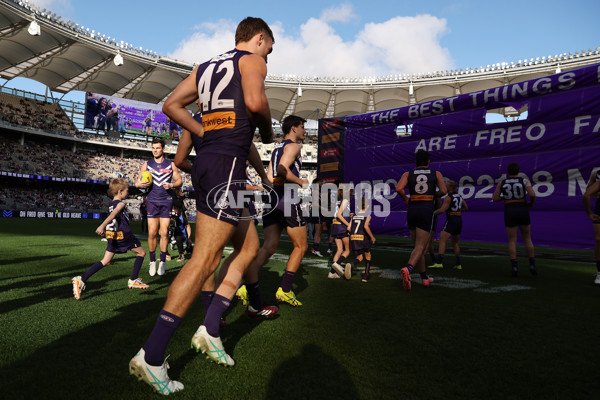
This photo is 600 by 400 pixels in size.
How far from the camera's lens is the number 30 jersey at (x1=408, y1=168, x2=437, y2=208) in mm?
5398

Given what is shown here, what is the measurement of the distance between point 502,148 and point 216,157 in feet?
36.7

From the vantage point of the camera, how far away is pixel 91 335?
2898mm

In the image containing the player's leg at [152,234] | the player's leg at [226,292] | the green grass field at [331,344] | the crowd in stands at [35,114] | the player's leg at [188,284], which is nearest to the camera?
the player's leg at [188,284]

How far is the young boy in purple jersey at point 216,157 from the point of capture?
6.75 ft

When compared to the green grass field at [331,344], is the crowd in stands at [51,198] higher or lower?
higher

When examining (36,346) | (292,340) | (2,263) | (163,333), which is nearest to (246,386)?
(163,333)

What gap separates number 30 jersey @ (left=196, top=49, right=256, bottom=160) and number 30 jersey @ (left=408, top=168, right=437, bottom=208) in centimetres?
376

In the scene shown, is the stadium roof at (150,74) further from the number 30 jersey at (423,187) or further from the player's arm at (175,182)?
the number 30 jersey at (423,187)

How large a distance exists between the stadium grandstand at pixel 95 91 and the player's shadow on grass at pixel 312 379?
35.4 m

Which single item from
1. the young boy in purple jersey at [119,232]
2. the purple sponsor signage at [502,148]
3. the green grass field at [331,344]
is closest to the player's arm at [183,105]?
the green grass field at [331,344]

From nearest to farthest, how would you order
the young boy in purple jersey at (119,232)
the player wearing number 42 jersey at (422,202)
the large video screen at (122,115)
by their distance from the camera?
1. the young boy in purple jersey at (119,232)
2. the player wearing number 42 jersey at (422,202)
3. the large video screen at (122,115)

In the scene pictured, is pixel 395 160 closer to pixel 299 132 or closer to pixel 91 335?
pixel 299 132

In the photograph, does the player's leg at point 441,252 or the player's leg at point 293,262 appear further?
the player's leg at point 441,252

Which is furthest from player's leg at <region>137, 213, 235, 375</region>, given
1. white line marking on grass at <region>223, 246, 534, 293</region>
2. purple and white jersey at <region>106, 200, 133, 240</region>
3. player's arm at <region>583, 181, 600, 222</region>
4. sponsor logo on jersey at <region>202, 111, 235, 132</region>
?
player's arm at <region>583, 181, 600, 222</region>
